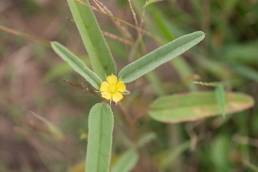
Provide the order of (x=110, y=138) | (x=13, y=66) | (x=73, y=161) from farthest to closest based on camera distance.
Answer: (x=13, y=66)
(x=73, y=161)
(x=110, y=138)

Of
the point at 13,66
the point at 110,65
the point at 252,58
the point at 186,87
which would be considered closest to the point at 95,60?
the point at 110,65

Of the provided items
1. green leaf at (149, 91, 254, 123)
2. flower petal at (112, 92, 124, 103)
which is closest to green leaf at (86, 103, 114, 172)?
flower petal at (112, 92, 124, 103)

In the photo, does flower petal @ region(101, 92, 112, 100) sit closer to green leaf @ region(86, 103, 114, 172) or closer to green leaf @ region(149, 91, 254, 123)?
green leaf @ region(86, 103, 114, 172)

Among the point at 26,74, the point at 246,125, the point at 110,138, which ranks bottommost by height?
the point at 110,138

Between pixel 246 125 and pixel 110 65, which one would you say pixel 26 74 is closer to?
pixel 246 125

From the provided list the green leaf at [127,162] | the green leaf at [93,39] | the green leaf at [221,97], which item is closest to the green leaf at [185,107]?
the green leaf at [221,97]

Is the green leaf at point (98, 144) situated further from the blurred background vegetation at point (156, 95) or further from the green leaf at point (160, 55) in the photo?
the blurred background vegetation at point (156, 95)

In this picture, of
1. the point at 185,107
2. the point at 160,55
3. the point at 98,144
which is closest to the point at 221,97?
the point at 185,107
